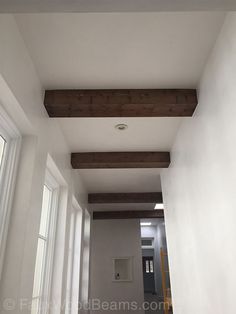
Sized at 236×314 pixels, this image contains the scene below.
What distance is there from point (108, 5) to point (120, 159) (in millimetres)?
2598

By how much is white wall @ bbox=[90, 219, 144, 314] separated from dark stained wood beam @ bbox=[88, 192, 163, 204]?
234cm

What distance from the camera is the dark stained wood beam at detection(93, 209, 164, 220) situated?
7172 millimetres

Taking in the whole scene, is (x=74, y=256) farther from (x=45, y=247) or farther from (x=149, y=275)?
(x=149, y=275)

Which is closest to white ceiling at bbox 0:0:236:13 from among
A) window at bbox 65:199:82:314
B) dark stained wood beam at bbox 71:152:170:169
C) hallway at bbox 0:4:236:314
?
hallway at bbox 0:4:236:314

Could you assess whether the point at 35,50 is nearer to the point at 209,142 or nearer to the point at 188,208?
the point at 209,142

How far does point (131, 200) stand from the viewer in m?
5.49

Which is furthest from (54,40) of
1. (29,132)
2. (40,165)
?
(40,165)

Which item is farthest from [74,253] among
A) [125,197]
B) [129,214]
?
[129,214]

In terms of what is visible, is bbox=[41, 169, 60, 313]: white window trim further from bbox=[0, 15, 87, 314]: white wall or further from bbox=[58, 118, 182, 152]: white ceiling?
bbox=[0, 15, 87, 314]: white wall

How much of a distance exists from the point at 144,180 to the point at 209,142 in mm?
2878

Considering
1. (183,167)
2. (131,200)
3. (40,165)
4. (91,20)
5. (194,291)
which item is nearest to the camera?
(91,20)

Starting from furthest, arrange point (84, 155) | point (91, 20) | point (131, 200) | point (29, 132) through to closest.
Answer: point (131, 200) → point (84, 155) → point (29, 132) → point (91, 20)

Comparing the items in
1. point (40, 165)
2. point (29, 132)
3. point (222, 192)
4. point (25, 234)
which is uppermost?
point (29, 132)

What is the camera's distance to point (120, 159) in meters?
3.47
